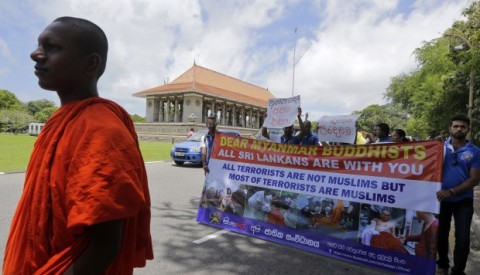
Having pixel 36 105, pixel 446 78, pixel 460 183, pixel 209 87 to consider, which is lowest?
pixel 460 183

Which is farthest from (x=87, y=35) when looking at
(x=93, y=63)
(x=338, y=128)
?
(x=338, y=128)

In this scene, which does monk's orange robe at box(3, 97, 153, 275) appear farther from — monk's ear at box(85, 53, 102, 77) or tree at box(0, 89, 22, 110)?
tree at box(0, 89, 22, 110)

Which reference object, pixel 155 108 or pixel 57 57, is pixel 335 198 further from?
pixel 155 108

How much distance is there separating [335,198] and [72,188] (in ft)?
12.6

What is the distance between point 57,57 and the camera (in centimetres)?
131

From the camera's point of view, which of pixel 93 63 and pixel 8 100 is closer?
pixel 93 63

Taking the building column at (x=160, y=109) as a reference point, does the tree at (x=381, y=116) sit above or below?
above

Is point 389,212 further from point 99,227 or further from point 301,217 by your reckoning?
point 99,227

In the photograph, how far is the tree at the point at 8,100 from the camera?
264 ft

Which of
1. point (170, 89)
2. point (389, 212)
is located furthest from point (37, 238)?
point (170, 89)

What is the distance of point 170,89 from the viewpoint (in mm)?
45688

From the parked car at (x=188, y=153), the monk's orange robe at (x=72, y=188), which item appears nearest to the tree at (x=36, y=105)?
the parked car at (x=188, y=153)

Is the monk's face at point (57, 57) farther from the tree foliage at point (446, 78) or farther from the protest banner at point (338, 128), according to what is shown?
the tree foliage at point (446, 78)

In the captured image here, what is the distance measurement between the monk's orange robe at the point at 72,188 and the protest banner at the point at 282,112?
16.6 ft
